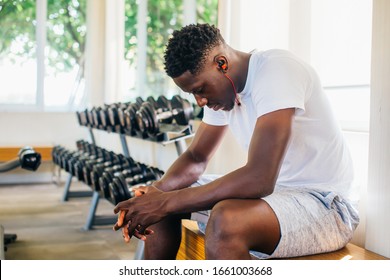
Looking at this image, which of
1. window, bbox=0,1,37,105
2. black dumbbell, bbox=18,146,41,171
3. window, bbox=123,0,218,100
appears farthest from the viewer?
window, bbox=123,0,218,100

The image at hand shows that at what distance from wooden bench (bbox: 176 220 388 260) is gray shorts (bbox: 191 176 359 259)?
0.06 ft

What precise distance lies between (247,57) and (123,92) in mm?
4333

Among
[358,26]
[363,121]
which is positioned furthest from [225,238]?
[358,26]

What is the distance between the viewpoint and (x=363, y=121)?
5.87ft

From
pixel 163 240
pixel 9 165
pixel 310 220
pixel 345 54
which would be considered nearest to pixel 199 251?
pixel 163 240

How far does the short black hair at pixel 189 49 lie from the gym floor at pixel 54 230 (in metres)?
1.53

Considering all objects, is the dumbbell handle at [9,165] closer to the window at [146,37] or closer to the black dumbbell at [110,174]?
the black dumbbell at [110,174]

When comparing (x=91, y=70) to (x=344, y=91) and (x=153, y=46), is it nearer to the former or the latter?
(x=153, y=46)

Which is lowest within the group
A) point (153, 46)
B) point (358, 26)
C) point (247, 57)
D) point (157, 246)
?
point (157, 246)

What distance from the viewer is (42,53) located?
5.77 m

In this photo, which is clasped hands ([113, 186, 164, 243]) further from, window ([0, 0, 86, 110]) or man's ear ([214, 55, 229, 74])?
window ([0, 0, 86, 110])

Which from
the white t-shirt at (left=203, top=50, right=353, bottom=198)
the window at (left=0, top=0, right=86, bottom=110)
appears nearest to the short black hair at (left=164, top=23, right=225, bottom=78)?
the white t-shirt at (left=203, top=50, right=353, bottom=198)

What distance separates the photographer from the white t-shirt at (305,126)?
1.19 metres

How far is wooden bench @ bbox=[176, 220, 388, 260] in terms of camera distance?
121 cm
